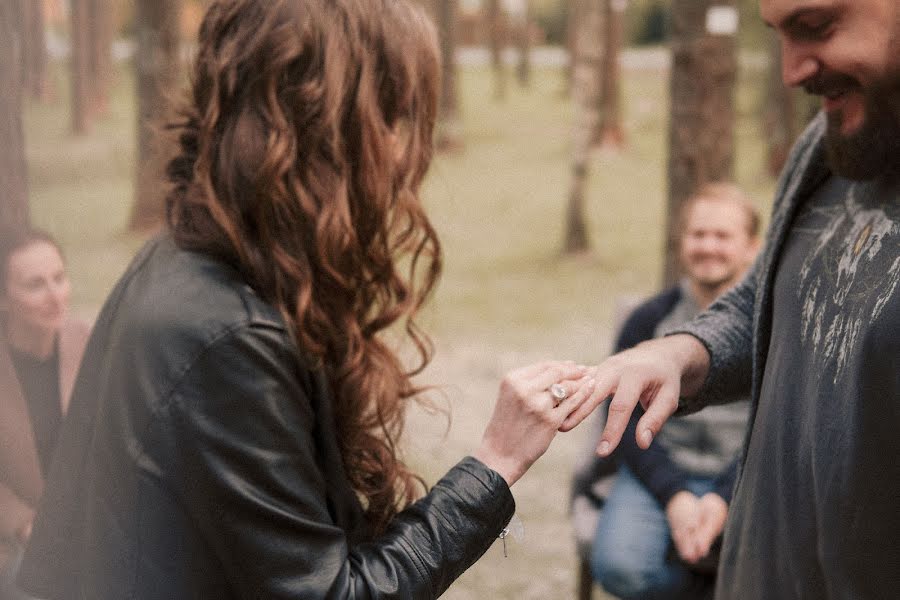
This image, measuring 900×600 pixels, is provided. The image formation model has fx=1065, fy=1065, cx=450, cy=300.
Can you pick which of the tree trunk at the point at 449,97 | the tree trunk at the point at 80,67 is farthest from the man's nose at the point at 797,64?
the tree trunk at the point at 449,97

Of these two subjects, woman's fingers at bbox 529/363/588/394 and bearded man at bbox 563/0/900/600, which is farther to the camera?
woman's fingers at bbox 529/363/588/394

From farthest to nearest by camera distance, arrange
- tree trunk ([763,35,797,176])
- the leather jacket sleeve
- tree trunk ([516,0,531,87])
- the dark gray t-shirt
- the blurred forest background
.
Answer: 1. tree trunk ([516,0,531,87])
2. tree trunk ([763,35,797,176])
3. the blurred forest background
4. the dark gray t-shirt
5. the leather jacket sleeve

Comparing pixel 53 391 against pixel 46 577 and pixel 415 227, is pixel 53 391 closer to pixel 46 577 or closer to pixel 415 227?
pixel 46 577

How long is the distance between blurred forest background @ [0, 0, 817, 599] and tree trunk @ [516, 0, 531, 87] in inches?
2.6

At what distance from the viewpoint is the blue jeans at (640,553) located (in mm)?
3148

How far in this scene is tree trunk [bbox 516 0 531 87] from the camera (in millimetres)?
23625

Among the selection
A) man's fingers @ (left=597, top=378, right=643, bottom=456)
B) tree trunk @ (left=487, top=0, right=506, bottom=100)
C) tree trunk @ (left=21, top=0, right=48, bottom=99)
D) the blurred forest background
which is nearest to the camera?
man's fingers @ (left=597, top=378, right=643, bottom=456)

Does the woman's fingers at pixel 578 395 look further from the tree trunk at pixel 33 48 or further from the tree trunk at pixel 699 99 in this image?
the tree trunk at pixel 699 99

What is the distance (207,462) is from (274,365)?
15 cm

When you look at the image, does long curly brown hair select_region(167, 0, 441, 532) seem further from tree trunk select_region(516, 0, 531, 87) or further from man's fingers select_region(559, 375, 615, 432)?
tree trunk select_region(516, 0, 531, 87)

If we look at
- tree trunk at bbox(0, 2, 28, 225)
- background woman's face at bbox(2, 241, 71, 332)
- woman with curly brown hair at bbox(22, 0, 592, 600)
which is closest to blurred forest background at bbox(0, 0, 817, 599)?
tree trunk at bbox(0, 2, 28, 225)

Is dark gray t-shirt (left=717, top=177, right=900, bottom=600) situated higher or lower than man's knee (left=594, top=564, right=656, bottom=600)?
higher

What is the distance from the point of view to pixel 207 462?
1.37 m

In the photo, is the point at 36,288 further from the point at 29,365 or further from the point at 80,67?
the point at 80,67
